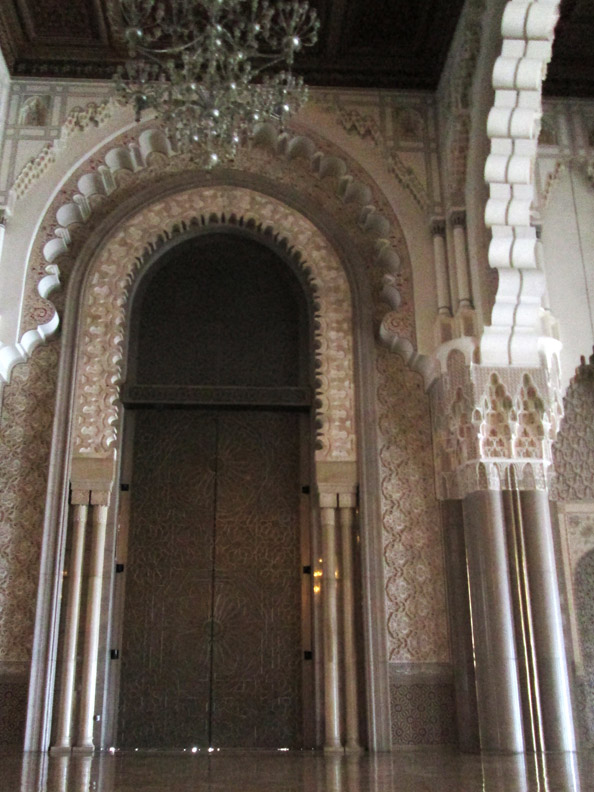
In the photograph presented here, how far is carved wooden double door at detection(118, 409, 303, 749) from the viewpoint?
533 cm

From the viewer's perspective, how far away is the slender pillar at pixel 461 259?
5.62 m

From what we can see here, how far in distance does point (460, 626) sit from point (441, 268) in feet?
7.58

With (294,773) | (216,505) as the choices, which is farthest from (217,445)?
(294,773)

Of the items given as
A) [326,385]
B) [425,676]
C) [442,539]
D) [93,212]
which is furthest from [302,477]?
[93,212]

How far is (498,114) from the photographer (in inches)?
208

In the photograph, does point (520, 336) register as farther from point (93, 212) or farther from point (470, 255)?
point (93, 212)

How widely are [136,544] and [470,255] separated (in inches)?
113

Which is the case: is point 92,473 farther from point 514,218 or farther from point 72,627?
point 514,218

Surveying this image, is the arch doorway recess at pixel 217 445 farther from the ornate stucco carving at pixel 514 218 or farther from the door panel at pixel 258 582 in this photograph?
the ornate stucco carving at pixel 514 218

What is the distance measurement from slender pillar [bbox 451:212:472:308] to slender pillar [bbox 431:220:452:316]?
0.11 m

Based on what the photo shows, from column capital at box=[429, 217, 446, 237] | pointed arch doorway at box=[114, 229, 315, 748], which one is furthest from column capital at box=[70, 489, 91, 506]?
column capital at box=[429, 217, 446, 237]

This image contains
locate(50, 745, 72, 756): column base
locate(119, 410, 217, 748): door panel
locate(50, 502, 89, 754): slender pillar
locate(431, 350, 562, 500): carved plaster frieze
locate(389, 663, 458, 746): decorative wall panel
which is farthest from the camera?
locate(119, 410, 217, 748): door panel

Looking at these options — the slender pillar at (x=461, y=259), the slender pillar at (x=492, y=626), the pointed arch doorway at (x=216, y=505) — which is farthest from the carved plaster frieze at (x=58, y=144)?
the slender pillar at (x=492, y=626)

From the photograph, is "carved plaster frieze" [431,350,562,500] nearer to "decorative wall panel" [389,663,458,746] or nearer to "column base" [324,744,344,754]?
"decorative wall panel" [389,663,458,746]
